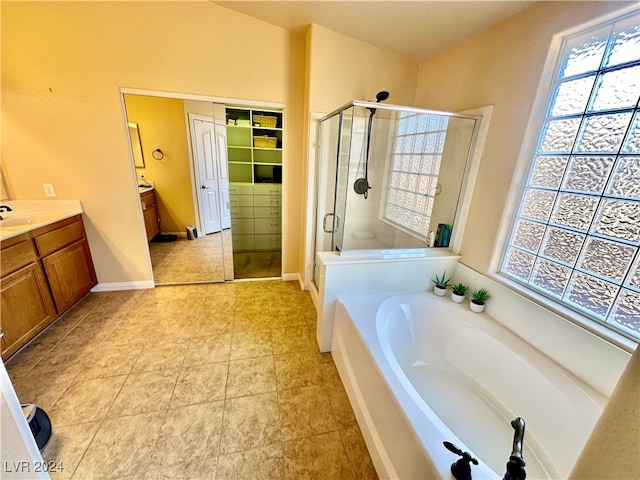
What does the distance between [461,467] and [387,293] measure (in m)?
1.19

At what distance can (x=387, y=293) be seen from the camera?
198 centimetres

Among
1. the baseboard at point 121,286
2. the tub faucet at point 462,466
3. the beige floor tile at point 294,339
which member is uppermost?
the tub faucet at point 462,466

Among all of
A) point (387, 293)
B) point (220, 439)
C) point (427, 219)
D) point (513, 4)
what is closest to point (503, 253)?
point (427, 219)

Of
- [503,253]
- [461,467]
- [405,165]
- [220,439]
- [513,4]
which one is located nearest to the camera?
[461,467]

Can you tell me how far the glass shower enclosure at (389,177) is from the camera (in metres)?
2.10

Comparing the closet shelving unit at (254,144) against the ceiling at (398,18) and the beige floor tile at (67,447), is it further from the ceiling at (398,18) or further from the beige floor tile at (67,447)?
the beige floor tile at (67,447)

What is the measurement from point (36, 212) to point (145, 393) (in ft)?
6.63

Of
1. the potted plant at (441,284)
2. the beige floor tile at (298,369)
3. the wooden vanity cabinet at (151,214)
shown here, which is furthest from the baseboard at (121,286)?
the potted plant at (441,284)

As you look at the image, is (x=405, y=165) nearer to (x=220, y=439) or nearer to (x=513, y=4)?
(x=513, y=4)

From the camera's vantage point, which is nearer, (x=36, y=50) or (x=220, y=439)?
(x=220, y=439)

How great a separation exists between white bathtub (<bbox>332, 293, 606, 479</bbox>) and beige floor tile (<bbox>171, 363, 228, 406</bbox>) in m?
0.82

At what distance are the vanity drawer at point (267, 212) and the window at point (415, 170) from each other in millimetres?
1596

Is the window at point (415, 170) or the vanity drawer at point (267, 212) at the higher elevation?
the window at point (415, 170)

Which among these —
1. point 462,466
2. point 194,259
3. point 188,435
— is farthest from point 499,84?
point 194,259
